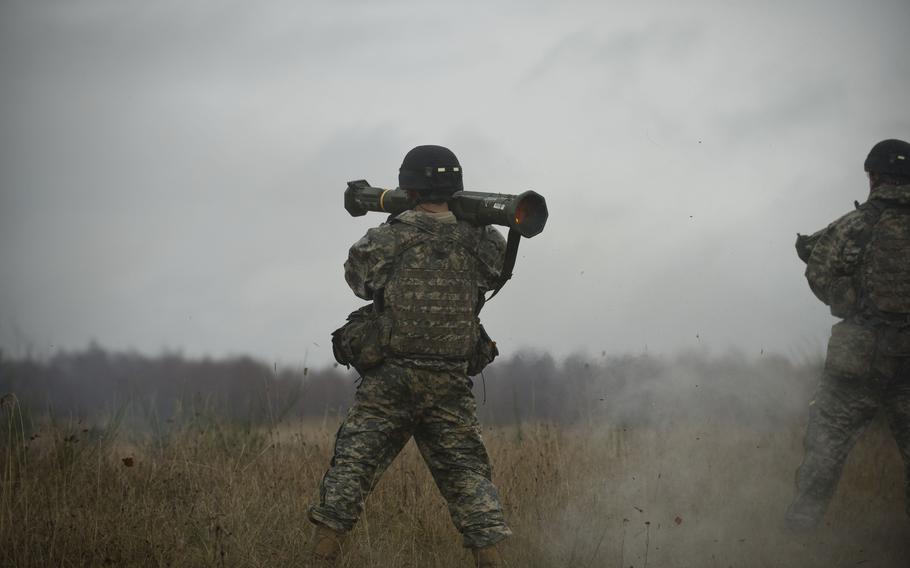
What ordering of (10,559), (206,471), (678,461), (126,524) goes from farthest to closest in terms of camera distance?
(678,461) → (206,471) → (126,524) → (10,559)

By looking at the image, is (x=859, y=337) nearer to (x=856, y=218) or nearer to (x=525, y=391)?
(x=856, y=218)

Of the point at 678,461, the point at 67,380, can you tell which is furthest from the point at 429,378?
the point at 67,380

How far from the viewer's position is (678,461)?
7781 mm

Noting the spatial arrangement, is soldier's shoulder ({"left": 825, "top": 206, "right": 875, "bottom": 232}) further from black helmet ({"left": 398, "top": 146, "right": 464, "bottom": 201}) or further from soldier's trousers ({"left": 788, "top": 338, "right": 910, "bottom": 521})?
black helmet ({"left": 398, "top": 146, "right": 464, "bottom": 201})

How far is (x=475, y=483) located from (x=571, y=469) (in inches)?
97.4

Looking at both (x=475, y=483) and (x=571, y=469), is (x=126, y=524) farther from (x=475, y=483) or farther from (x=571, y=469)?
(x=571, y=469)

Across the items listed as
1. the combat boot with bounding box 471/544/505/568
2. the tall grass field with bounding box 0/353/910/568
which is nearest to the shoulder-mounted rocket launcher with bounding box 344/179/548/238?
the tall grass field with bounding box 0/353/910/568

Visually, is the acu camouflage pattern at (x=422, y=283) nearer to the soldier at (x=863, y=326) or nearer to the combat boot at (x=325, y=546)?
the combat boot at (x=325, y=546)

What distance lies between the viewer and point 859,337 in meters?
5.95

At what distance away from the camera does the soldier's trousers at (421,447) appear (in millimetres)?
4812

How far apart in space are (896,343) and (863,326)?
24 centimetres

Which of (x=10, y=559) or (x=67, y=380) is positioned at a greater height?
(x=67, y=380)

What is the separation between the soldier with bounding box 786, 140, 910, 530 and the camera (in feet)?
19.2

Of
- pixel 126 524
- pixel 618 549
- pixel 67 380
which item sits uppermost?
pixel 67 380
